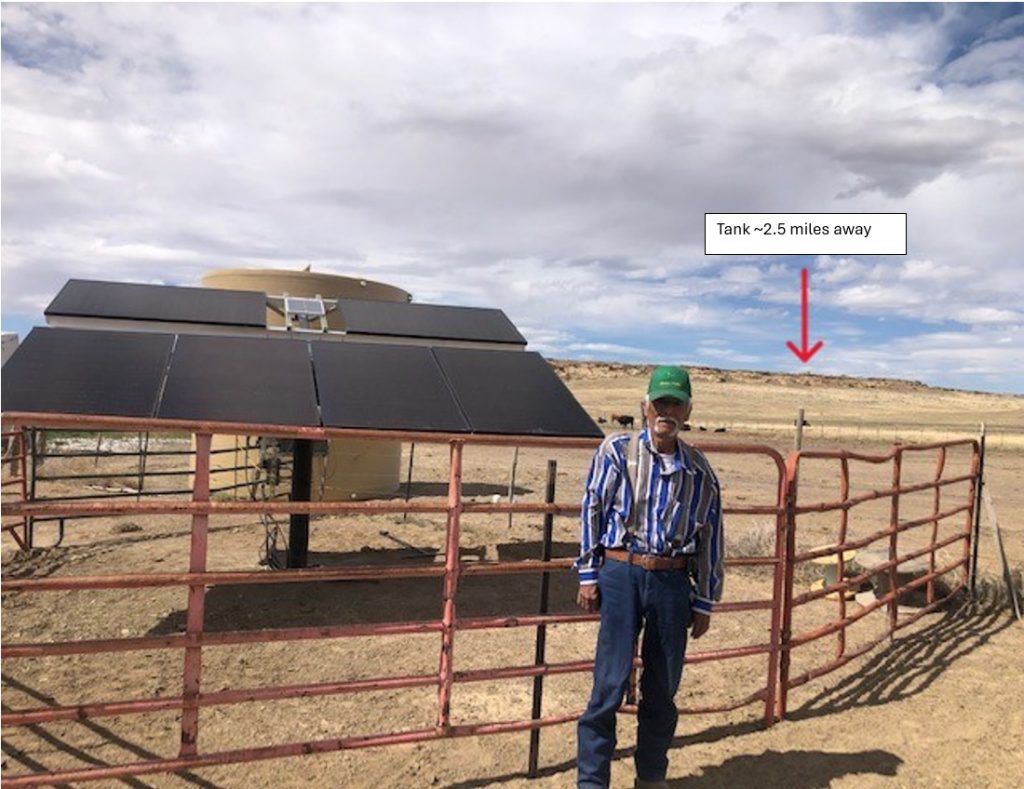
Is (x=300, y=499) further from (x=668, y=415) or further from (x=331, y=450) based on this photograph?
(x=668, y=415)

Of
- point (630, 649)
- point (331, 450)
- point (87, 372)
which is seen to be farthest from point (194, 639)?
point (331, 450)

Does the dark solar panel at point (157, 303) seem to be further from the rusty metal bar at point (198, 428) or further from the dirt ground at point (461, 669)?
the rusty metal bar at point (198, 428)

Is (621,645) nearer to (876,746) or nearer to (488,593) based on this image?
(876,746)

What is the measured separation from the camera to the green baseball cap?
3.50 metres

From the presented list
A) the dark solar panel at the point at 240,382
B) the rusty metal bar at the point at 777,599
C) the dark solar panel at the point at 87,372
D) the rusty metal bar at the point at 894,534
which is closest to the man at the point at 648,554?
the rusty metal bar at the point at 777,599

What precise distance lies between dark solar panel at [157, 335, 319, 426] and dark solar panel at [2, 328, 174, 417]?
0.15 meters

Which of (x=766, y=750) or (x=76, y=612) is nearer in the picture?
(x=766, y=750)

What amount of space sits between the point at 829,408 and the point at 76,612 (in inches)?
2533

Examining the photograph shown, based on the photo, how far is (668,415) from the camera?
3514 mm

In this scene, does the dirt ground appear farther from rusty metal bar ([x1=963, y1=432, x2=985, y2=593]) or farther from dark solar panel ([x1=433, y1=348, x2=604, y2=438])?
dark solar panel ([x1=433, y1=348, x2=604, y2=438])

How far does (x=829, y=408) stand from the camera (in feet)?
211

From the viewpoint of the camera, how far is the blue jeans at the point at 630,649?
3.54m

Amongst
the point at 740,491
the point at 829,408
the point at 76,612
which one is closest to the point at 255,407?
the point at 76,612

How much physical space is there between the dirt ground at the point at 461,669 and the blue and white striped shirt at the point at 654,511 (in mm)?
1164
